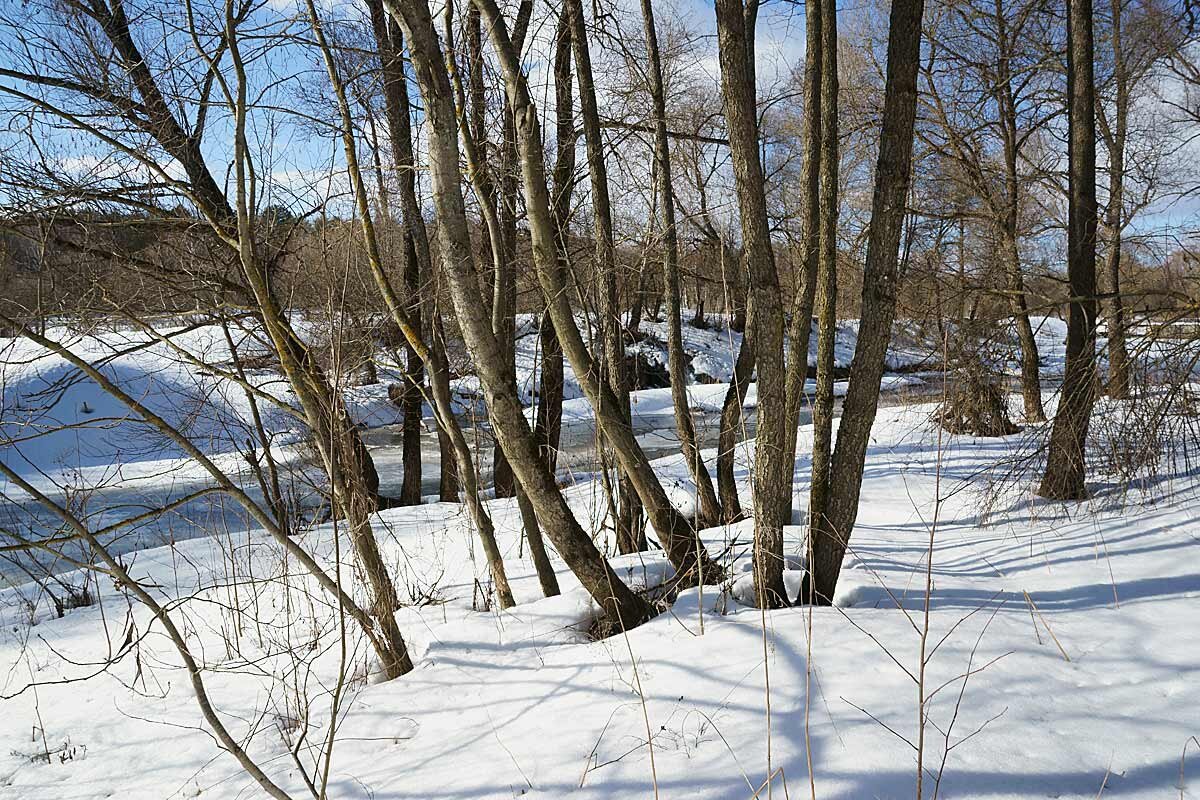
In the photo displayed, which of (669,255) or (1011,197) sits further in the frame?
(1011,197)

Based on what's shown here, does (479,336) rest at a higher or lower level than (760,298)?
lower

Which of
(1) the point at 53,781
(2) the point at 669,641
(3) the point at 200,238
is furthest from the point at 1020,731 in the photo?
(3) the point at 200,238

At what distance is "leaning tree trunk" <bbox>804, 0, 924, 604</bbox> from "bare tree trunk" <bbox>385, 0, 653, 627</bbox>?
1.16 metres

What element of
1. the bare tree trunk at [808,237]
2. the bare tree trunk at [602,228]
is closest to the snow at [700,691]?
the bare tree trunk at [602,228]

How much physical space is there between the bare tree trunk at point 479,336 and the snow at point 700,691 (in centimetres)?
37

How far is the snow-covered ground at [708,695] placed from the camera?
241 centimetres

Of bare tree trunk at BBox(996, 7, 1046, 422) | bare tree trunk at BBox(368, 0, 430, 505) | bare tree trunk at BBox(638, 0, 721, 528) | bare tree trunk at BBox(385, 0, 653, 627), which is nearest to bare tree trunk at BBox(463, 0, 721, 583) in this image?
bare tree trunk at BBox(385, 0, 653, 627)

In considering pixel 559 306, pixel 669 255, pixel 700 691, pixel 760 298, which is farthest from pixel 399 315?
pixel 669 255

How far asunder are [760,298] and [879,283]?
0.66m

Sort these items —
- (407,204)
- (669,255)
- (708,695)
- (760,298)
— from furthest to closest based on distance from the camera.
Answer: (407,204)
(669,255)
(760,298)
(708,695)

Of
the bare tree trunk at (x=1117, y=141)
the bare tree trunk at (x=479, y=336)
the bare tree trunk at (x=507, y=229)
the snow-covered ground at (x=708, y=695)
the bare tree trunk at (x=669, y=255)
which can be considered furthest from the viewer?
the bare tree trunk at (x=1117, y=141)

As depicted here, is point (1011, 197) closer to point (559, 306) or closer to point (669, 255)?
point (669, 255)

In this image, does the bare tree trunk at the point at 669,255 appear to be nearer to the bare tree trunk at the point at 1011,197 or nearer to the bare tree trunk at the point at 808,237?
the bare tree trunk at the point at 808,237

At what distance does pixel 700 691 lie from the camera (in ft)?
9.80
